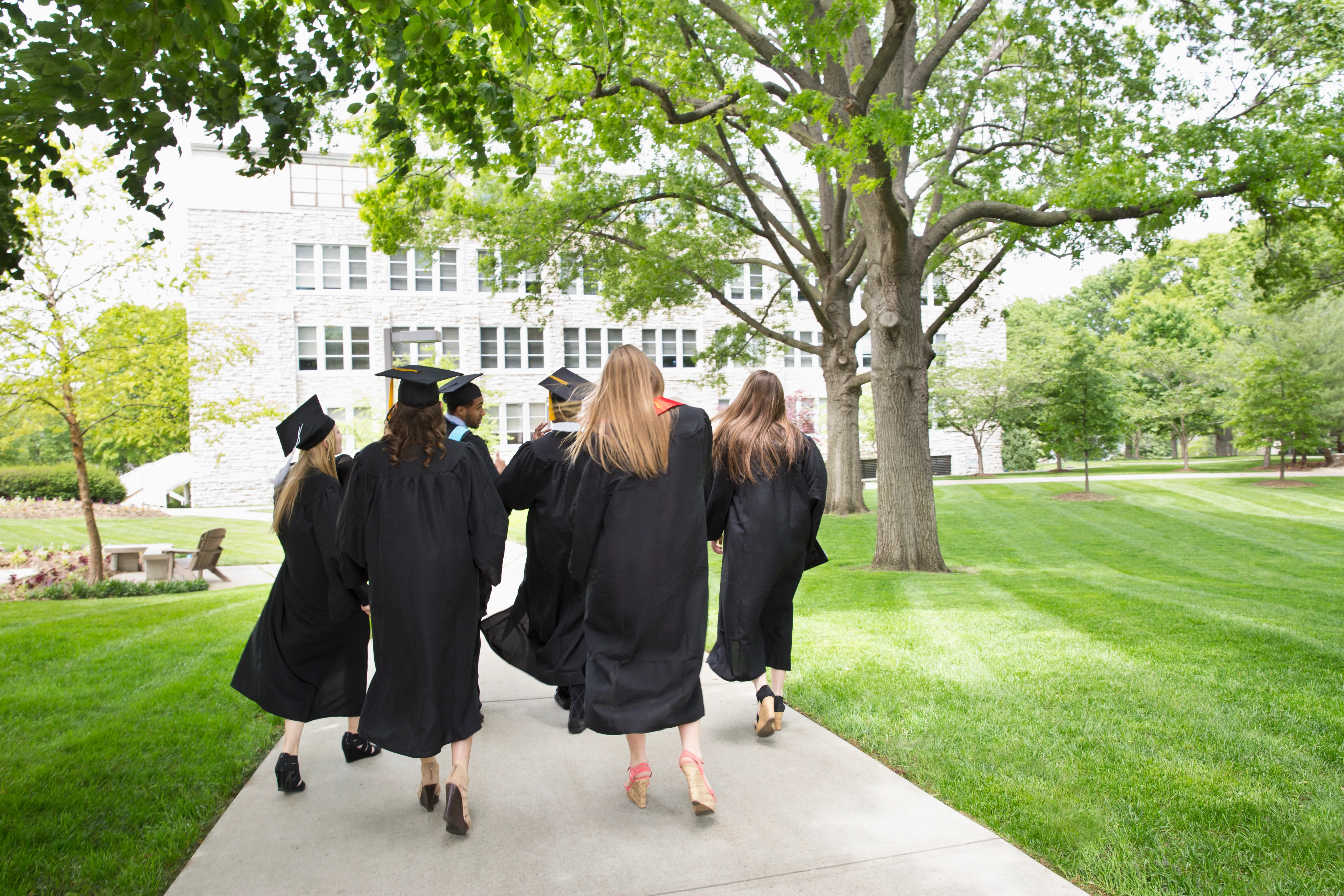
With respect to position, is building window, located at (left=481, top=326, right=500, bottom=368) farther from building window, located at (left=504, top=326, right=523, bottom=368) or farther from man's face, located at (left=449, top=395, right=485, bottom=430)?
man's face, located at (left=449, top=395, right=485, bottom=430)

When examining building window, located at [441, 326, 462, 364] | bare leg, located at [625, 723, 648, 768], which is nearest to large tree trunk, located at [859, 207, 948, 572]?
bare leg, located at [625, 723, 648, 768]

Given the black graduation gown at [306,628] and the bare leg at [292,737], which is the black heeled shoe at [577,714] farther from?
the bare leg at [292,737]

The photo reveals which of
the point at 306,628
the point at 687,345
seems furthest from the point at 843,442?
the point at 687,345

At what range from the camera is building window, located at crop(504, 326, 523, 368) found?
38000mm

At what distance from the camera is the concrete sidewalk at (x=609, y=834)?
3145mm

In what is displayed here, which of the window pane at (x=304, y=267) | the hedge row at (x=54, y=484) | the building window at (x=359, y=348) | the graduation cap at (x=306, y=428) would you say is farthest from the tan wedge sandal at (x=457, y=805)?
the hedge row at (x=54, y=484)

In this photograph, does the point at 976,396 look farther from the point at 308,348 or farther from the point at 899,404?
the point at 308,348

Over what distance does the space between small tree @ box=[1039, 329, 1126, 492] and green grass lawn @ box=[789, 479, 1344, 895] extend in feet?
43.1

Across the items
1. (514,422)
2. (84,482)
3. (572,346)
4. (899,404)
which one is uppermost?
(572,346)

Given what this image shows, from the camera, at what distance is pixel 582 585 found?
4.66 metres

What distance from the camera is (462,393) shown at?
5.07 meters

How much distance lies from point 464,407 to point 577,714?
1914 mm

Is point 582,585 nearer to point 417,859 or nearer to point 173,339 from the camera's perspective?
point 417,859

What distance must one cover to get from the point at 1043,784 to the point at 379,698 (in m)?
3.00
